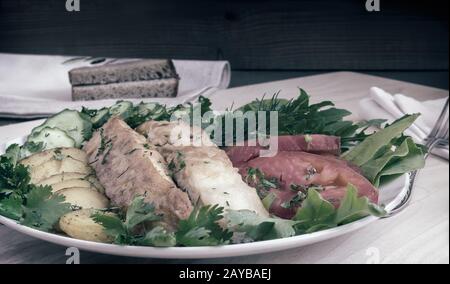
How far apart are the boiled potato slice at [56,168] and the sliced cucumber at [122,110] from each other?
22 cm

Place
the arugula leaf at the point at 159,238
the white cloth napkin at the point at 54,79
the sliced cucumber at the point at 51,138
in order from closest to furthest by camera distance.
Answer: the arugula leaf at the point at 159,238 → the sliced cucumber at the point at 51,138 → the white cloth napkin at the point at 54,79

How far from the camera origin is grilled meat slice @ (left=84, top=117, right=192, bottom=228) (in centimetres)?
73

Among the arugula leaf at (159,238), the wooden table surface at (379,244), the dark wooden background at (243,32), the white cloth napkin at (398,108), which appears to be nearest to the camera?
the arugula leaf at (159,238)

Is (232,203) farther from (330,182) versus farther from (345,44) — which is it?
(345,44)

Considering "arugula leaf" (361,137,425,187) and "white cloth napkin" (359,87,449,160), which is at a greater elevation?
"arugula leaf" (361,137,425,187)

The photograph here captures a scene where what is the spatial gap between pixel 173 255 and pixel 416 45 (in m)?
2.04

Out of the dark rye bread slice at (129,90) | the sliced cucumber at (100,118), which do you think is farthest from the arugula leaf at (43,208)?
the dark rye bread slice at (129,90)

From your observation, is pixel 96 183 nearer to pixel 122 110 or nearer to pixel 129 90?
pixel 122 110

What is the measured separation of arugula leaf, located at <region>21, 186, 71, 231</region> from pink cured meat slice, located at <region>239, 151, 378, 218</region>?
22cm

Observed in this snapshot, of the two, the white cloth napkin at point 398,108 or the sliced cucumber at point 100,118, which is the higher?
the sliced cucumber at point 100,118

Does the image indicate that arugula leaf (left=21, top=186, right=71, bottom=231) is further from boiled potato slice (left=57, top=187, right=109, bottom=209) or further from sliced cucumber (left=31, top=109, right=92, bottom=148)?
sliced cucumber (left=31, top=109, right=92, bottom=148)

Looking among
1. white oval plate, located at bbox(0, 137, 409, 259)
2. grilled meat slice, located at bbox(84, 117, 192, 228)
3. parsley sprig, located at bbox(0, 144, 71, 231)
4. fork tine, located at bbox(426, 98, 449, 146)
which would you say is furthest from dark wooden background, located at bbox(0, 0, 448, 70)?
white oval plate, located at bbox(0, 137, 409, 259)

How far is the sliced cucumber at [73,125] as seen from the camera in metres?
1.09

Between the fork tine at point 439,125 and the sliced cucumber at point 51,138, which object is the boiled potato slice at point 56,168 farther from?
the fork tine at point 439,125
